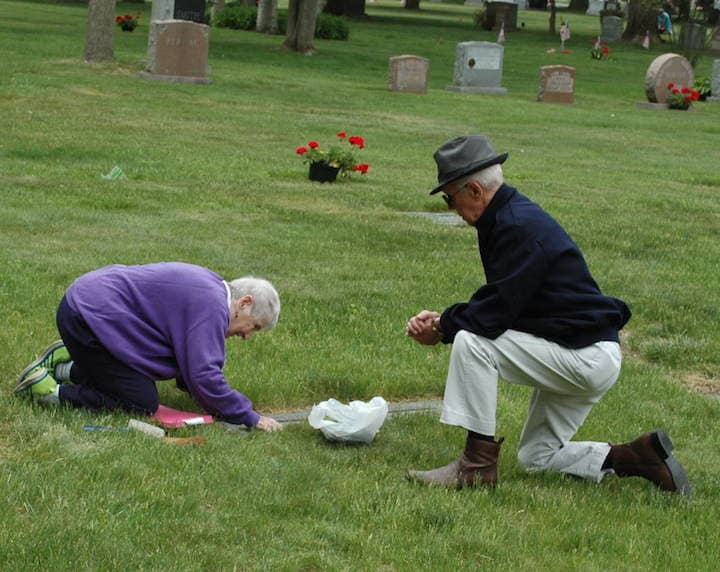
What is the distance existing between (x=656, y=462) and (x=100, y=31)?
2296 centimetres

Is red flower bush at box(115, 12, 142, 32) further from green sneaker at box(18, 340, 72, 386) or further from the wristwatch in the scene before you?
the wristwatch

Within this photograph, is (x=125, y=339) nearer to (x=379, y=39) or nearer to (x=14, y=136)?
(x=14, y=136)

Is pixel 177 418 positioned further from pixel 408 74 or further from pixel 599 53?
pixel 599 53

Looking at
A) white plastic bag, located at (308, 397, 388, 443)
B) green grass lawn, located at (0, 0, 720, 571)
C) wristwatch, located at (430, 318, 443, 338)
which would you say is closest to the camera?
green grass lawn, located at (0, 0, 720, 571)

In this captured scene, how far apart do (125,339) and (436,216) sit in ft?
24.1

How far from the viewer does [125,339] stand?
5.80m

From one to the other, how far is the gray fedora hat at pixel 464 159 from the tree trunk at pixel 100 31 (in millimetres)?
22268

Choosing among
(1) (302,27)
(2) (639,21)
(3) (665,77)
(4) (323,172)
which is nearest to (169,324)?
(4) (323,172)

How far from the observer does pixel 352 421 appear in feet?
19.2

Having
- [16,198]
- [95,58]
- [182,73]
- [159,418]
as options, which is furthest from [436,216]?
[95,58]

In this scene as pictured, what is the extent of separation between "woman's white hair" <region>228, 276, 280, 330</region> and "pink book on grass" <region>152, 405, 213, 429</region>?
531 mm

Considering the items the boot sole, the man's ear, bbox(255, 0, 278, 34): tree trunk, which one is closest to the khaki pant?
the boot sole

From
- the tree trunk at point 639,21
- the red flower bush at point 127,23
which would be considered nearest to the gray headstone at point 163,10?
the red flower bush at point 127,23

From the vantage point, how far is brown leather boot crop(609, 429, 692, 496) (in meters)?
5.51
